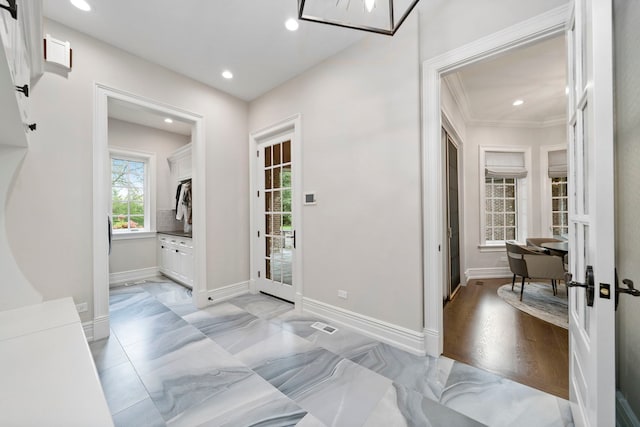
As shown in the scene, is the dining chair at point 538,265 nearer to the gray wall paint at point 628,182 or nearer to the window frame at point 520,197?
the window frame at point 520,197

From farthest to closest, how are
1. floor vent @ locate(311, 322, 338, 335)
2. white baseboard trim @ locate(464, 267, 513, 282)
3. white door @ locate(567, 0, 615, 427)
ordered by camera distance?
white baseboard trim @ locate(464, 267, 513, 282), floor vent @ locate(311, 322, 338, 335), white door @ locate(567, 0, 615, 427)

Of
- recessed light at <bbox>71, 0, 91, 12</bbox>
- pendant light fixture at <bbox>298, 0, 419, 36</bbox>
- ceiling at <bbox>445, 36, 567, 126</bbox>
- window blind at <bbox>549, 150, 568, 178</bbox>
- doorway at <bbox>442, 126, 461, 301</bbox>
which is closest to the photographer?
pendant light fixture at <bbox>298, 0, 419, 36</bbox>

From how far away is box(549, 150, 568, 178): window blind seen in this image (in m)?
4.39

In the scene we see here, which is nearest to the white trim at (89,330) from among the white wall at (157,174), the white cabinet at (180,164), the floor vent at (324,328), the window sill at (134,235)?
the floor vent at (324,328)

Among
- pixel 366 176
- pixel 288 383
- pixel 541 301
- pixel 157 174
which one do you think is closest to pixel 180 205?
pixel 157 174

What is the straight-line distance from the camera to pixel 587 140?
1.11 m

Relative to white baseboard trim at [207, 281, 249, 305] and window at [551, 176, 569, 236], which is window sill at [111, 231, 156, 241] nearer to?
white baseboard trim at [207, 281, 249, 305]

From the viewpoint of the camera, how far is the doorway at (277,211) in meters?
3.09

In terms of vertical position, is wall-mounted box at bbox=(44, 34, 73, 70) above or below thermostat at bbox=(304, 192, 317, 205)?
above

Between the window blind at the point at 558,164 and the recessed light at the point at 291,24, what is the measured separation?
5030 mm

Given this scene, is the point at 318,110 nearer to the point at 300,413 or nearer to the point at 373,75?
the point at 373,75

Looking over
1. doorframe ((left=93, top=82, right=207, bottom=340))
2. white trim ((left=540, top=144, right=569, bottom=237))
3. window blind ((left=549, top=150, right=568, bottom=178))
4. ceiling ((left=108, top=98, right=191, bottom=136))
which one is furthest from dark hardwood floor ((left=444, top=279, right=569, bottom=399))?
ceiling ((left=108, top=98, right=191, bottom=136))

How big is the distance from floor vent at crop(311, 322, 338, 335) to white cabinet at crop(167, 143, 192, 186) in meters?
3.42

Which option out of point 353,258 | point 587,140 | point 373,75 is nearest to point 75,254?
point 353,258
